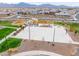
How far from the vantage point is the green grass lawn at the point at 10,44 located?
2109 mm

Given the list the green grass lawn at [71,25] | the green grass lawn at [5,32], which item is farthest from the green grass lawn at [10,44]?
the green grass lawn at [71,25]

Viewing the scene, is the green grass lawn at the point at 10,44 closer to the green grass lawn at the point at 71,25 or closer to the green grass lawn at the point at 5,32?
the green grass lawn at the point at 5,32

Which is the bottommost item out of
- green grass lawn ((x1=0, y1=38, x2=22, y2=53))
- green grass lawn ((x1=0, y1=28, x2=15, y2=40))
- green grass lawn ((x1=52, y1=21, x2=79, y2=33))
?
green grass lawn ((x1=0, y1=38, x2=22, y2=53))

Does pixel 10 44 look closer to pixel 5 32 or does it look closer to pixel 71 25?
pixel 5 32

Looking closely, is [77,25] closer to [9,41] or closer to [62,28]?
[62,28]

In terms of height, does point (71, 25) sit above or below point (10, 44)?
above

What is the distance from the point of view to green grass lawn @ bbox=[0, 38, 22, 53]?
6.92 feet

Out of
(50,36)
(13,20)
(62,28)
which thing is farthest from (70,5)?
(13,20)

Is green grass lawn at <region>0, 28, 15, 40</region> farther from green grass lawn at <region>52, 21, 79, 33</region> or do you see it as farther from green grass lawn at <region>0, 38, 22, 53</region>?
green grass lawn at <region>52, 21, 79, 33</region>

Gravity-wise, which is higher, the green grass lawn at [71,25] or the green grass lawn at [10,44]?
the green grass lawn at [71,25]

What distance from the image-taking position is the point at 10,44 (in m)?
2.11

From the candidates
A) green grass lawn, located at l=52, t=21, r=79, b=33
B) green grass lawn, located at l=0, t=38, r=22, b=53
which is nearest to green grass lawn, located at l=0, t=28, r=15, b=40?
green grass lawn, located at l=0, t=38, r=22, b=53

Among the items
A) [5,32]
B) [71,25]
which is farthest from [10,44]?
[71,25]

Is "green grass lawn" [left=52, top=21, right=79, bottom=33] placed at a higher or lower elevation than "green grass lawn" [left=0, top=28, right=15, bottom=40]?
higher
